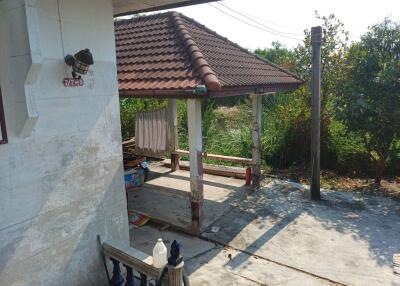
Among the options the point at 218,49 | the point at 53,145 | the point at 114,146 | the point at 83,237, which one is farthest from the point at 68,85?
the point at 218,49

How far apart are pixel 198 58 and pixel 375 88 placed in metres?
4.38

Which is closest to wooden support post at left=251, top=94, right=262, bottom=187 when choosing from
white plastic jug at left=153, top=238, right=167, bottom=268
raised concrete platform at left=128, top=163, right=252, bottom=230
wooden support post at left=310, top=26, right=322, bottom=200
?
raised concrete platform at left=128, top=163, right=252, bottom=230

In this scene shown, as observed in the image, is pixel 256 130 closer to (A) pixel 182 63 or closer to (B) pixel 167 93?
(A) pixel 182 63

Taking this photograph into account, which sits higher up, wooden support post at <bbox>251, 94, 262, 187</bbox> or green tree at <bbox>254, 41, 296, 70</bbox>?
green tree at <bbox>254, 41, 296, 70</bbox>

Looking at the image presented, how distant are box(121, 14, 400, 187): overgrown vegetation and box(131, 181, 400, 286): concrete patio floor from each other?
5.75ft

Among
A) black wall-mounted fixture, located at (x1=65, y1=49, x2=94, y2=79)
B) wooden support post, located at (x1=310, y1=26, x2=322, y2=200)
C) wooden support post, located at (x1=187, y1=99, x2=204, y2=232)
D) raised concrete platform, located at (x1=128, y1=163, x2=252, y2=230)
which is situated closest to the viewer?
black wall-mounted fixture, located at (x1=65, y1=49, x2=94, y2=79)

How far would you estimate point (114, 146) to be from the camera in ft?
13.4

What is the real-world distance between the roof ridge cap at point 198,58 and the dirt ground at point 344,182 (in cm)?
444

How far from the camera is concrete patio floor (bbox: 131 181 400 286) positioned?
4.68 m

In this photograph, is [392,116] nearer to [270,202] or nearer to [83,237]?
[270,202]

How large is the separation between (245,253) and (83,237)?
271 cm

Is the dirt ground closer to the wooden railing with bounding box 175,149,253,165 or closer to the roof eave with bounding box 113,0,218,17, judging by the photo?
the wooden railing with bounding box 175,149,253,165

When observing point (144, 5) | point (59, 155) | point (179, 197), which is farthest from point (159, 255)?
point (179, 197)

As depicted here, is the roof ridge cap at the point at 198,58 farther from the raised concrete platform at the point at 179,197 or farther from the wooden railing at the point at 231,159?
the wooden railing at the point at 231,159
